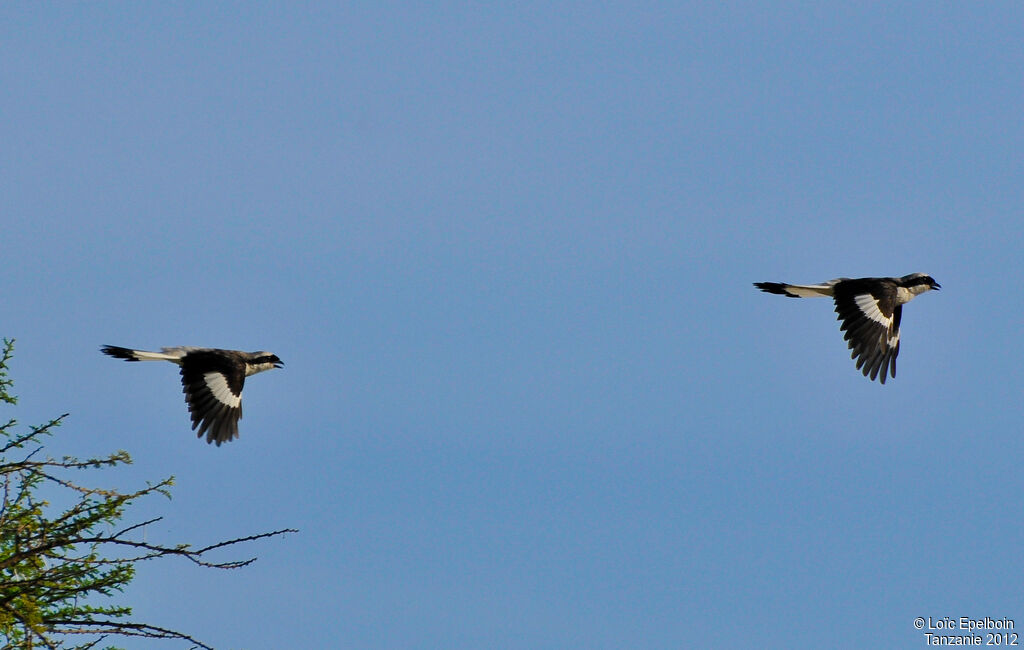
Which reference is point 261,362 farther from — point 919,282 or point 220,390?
point 919,282

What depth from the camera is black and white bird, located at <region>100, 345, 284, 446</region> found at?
485 inches

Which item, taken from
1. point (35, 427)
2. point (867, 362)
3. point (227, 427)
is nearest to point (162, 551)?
point (35, 427)

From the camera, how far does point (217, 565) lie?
6.78 m

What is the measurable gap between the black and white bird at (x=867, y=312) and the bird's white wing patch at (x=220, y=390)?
6377 mm

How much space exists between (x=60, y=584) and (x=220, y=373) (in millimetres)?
5850

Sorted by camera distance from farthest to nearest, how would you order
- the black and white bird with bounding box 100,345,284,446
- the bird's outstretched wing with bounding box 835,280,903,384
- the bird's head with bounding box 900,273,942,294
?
the bird's head with bounding box 900,273,942,294, the bird's outstretched wing with bounding box 835,280,903,384, the black and white bird with bounding box 100,345,284,446

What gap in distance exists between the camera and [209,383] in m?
12.6

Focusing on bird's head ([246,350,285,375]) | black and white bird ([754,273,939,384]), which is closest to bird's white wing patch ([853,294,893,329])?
black and white bird ([754,273,939,384])

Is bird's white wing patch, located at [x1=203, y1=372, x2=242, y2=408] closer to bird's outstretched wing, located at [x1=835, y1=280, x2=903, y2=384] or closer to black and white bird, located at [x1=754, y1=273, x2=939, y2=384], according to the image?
black and white bird, located at [x1=754, y1=273, x2=939, y2=384]

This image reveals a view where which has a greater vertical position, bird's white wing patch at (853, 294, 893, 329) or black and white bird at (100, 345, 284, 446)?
bird's white wing patch at (853, 294, 893, 329)

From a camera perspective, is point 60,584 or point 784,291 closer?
point 60,584

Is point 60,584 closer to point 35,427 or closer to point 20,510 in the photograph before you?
point 20,510

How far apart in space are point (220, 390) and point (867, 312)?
7.38 metres

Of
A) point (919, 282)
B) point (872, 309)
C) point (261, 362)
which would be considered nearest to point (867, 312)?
point (872, 309)
